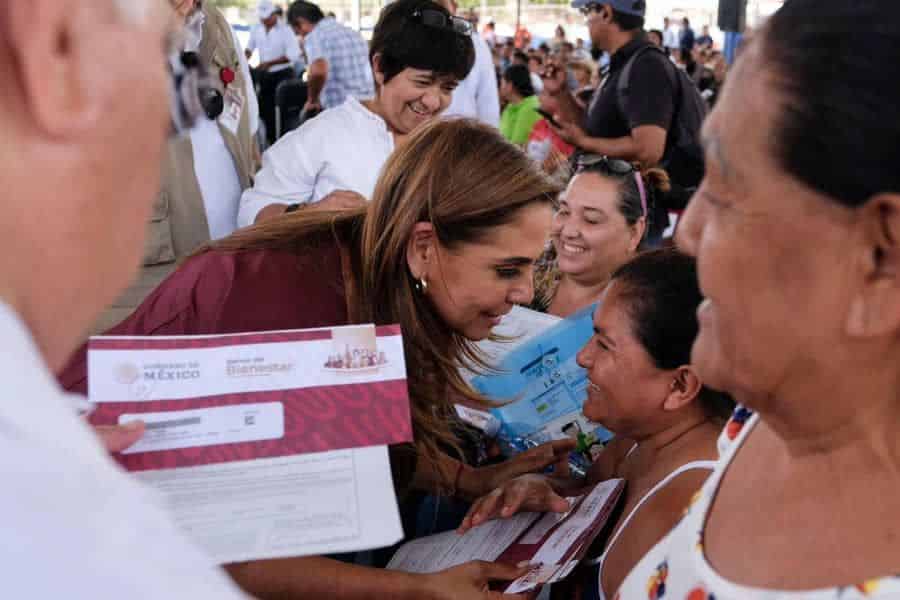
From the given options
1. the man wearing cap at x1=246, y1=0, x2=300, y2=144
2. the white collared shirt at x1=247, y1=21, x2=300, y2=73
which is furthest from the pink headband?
the white collared shirt at x1=247, y1=21, x2=300, y2=73

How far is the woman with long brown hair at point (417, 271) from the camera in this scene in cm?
173

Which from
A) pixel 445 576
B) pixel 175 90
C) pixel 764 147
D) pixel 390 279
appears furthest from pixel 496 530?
pixel 175 90

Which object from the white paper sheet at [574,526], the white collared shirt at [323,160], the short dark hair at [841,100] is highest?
the short dark hair at [841,100]

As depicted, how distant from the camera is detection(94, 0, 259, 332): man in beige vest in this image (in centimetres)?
267

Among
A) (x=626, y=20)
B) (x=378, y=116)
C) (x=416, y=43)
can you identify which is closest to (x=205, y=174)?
(x=378, y=116)

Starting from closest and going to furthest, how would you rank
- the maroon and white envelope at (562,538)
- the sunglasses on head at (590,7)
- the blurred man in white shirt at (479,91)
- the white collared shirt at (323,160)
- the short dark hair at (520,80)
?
the maroon and white envelope at (562,538), the white collared shirt at (323,160), the sunglasses on head at (590,7), the blurred man in white shirt at (479,91), the short dark hair at (520,80)

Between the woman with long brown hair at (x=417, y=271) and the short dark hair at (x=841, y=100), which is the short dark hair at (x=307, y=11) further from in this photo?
the short dark hair at (x=841, y=100)

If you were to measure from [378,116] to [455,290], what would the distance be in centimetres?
143

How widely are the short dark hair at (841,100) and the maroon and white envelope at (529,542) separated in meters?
0.87

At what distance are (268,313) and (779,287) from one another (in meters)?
1.08

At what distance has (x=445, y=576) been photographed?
1.57 metres

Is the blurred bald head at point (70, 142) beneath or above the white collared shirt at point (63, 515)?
above

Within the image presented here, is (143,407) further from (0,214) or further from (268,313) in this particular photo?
(0,214)

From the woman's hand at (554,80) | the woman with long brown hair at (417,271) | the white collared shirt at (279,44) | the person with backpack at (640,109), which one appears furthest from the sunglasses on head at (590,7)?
the white collared shirt at (279,44)
